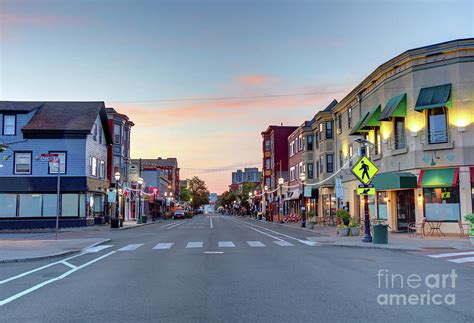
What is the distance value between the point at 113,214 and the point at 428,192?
3747 cm

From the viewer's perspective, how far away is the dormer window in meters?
43.0

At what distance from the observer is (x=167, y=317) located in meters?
7.93

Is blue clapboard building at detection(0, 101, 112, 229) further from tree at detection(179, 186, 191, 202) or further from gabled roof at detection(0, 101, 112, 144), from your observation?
tree at detection(179, 186, 191, 202)

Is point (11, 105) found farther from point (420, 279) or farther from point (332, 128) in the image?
point (420, 279)

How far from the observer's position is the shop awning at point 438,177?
1042 inches

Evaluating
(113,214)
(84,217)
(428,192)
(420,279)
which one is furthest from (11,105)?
(420,279)

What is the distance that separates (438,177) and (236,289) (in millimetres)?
20217

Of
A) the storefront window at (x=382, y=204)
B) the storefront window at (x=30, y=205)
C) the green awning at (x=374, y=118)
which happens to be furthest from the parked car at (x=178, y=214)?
the green awning at (x=374, y=118)

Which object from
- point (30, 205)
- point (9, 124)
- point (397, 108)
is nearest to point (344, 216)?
point (397, 108)

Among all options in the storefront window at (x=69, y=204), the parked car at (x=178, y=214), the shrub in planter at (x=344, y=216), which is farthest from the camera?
the parked car at (x=178, y=214)

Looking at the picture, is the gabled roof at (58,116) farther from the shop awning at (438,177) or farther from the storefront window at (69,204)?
the shop awning at (438,177)

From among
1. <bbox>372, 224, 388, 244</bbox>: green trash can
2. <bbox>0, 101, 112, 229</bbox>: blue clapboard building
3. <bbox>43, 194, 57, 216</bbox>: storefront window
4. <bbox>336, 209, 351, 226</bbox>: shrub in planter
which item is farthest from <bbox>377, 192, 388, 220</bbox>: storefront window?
<bbox>43, 194, 57, 216</bbox>: storefront window

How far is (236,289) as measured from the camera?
10.4 metres

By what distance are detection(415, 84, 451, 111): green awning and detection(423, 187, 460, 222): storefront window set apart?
185 inches
